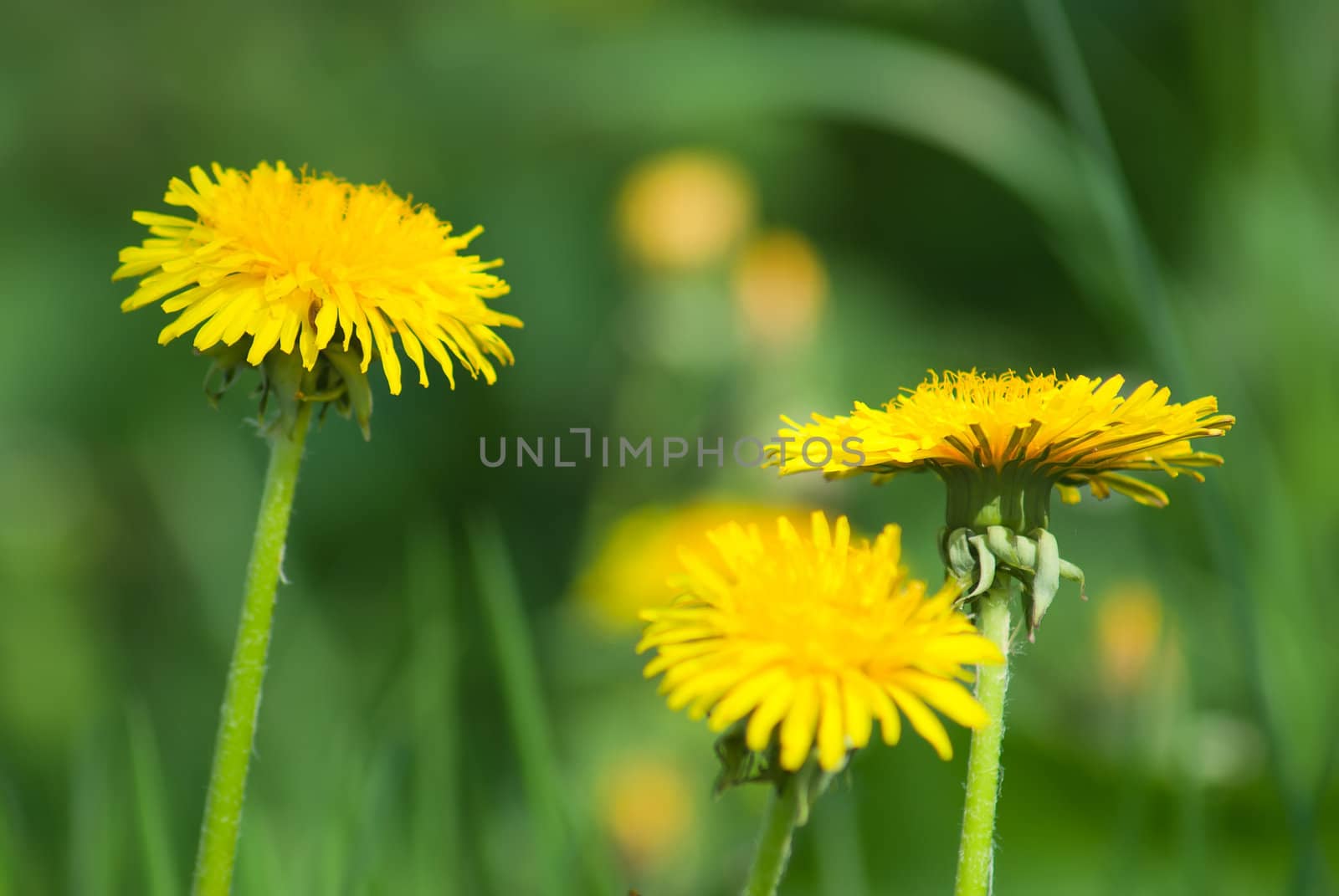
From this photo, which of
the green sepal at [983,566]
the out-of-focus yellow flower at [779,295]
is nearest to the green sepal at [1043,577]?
the green sepal at [983,566]

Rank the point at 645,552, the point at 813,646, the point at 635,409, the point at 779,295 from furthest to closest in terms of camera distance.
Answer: the point at 635,409
the point at 779,295
the point at 645,552
the point at 813,646

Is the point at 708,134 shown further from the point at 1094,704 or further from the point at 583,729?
the point at 1094,704

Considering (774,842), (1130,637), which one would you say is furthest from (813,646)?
(1130,637)

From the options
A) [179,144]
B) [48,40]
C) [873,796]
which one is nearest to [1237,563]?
[873,796]

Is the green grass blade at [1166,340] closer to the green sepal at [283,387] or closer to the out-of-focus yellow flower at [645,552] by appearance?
the green sepal at [283,387]

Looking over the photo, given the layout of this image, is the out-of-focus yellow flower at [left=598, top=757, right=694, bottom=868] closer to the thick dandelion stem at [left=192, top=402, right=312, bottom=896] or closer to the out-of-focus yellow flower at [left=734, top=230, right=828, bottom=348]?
the out-of-focus yellow flower at [left=734, top=230, right=828, bottom=348]

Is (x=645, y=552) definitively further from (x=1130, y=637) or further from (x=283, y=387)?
(x=283, y=387)
